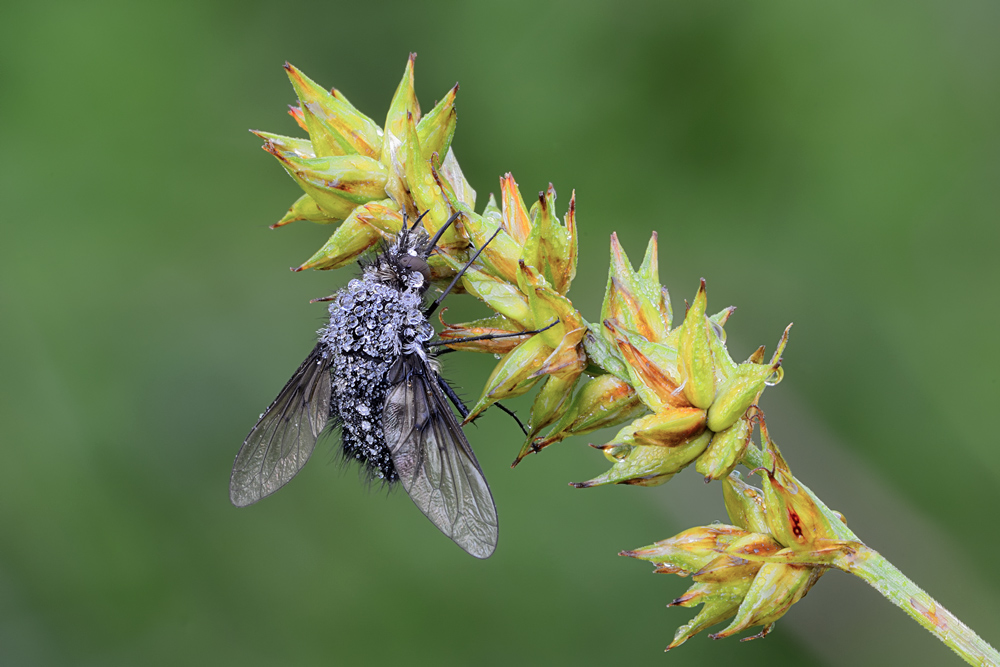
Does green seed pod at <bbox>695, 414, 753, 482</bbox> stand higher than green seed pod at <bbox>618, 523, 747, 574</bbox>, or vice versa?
green seed pod at <bbox>695, 414, 753, 482</bbox>

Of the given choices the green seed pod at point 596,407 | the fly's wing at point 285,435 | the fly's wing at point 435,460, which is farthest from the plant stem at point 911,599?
the fly's wing at point 285,435

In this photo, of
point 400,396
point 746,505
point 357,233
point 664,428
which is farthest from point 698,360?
point 400,396

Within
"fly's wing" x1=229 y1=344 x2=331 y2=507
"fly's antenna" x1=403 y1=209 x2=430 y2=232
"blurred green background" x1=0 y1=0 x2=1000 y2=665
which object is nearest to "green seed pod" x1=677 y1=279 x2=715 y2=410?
"fly's antenna" x1=403 y1=209 x2=430 y2=232

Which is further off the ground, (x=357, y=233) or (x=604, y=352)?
(x=357, y=233)

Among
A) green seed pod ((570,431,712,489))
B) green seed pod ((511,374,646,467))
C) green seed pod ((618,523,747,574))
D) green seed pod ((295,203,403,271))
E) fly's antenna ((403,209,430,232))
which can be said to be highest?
green seed pod ((295,203,403,271))

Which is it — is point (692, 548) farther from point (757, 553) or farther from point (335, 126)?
point (335, 126)

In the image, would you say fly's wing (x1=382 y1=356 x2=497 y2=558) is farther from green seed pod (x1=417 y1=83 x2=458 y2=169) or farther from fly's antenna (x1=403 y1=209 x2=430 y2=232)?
green seed pod (x1=417 y1=83 x2=458 y2=169)

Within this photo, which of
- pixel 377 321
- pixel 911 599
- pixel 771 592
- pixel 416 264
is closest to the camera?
pixel 911 599

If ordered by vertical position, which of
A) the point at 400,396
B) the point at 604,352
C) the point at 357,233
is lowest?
the point at 604,352
